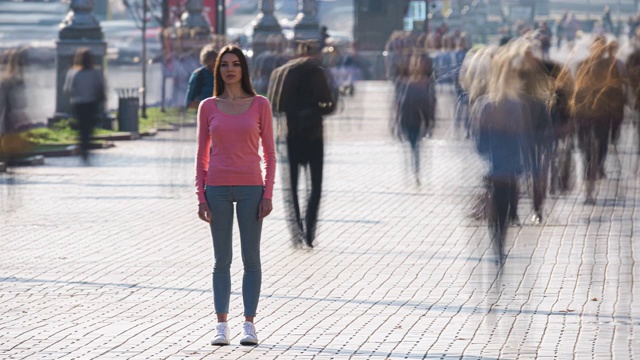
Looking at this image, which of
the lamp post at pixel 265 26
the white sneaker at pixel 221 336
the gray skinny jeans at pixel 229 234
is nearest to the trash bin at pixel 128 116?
the lamp post at pixel 265 26

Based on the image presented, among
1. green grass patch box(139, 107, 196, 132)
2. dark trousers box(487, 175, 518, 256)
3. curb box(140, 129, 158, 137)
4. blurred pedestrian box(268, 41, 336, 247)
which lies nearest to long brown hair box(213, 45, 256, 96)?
dark trousers box(487, 175, 518, 256)

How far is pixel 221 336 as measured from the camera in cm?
877

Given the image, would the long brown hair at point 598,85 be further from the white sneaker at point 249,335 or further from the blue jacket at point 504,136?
the white sneaker at point 249,335

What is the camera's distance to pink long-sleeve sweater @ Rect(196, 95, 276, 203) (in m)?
8.81

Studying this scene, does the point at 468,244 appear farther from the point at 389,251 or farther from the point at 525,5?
the point at 525,5

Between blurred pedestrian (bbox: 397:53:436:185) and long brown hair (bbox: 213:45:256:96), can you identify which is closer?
long brown hair (bbox: 213:45:256:96)

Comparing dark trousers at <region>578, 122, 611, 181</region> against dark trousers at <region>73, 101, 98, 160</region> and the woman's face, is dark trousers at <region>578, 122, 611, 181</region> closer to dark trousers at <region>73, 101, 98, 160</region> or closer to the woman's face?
dark trousers at <region>73, 101, 98, 160</region>

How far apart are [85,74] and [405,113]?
4.25 m

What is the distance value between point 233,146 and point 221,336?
1054 millimetres

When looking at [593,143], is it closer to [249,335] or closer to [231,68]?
[231,68]

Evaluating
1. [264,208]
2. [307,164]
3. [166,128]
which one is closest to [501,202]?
[264,208]

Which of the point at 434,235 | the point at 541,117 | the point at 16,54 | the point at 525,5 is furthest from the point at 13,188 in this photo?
the point at 525,5

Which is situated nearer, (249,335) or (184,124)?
(249,335)

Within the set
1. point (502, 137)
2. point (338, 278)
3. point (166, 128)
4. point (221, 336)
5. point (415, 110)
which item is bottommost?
point (166, 128)
